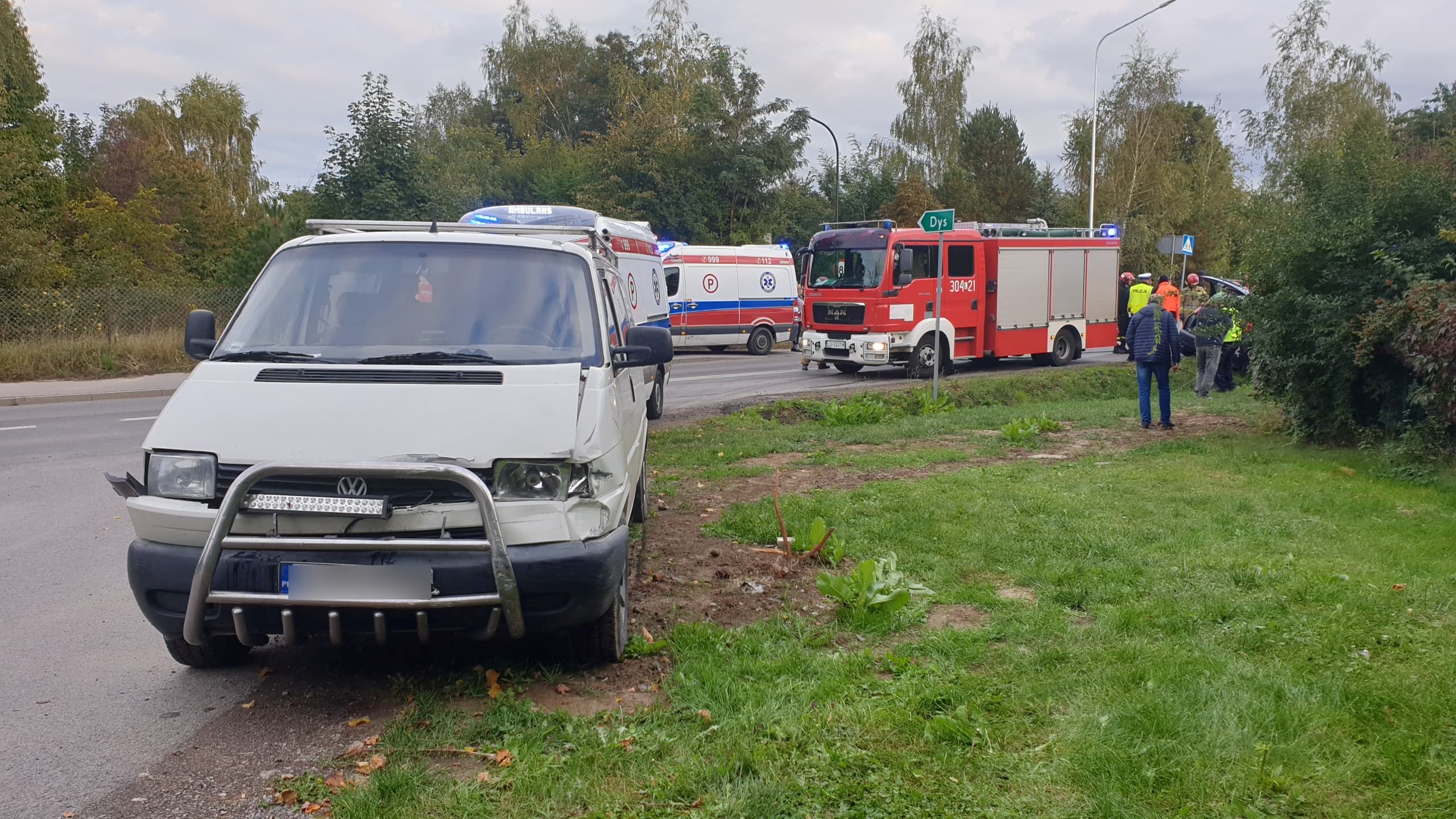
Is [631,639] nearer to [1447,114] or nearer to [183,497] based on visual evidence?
[183,497]

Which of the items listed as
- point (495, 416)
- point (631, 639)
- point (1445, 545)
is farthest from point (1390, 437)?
point (495, 416)

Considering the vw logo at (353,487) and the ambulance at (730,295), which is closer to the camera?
the vw logo at (353,487)

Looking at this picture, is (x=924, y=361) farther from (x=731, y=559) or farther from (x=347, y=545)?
(x=347, y=545)

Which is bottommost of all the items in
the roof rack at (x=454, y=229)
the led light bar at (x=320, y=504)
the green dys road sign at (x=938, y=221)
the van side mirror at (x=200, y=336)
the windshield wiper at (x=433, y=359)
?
the led light bar at (x=320, y=504)

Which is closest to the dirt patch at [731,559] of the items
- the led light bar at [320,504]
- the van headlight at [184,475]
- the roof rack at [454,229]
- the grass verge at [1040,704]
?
the grass verge at [1040,704]

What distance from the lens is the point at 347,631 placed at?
162 inches

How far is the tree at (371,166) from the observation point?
24609 mm

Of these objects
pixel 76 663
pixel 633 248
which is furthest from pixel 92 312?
pixel 76 663

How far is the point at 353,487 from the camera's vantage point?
4.07 metres

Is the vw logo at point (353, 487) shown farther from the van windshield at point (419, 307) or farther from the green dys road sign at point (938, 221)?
the green dys road sign at point (938, 221)

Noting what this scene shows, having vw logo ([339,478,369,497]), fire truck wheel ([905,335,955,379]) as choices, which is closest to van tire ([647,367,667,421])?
fire truck wheel ([905,335,955,379])

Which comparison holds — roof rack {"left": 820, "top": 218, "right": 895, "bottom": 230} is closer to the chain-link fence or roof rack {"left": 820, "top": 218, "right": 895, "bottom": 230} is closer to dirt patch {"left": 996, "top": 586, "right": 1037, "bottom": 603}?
the chain-link fence

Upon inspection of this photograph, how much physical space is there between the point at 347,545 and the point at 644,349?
75.5 inches

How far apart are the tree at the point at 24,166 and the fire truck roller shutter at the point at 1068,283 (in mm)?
23047
